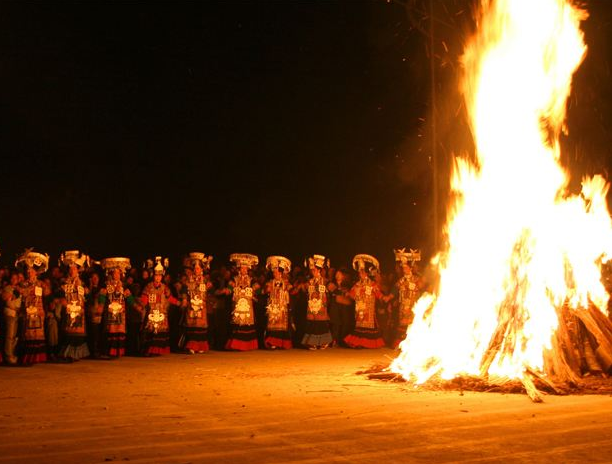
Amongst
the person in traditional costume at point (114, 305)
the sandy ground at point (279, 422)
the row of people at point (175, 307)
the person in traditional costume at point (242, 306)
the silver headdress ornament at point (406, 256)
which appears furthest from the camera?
the silver headdress ornament at point (406, 256)

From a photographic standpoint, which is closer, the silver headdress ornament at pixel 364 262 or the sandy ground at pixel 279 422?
the sandy ground at pixel 279 422

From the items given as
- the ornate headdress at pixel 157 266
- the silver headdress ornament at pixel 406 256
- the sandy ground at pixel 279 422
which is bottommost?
the sandy ground at pixel 279 422

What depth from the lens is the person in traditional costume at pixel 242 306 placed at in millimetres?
14594

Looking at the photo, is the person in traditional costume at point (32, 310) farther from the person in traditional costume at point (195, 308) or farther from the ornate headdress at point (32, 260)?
the person in traditional costume at point (195, 308)

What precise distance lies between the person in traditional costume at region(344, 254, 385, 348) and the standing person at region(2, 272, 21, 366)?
6.65m

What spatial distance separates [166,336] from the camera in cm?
1376

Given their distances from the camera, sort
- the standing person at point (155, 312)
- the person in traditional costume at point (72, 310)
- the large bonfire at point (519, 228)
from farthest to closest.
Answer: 1. the standing person at point (155, 312)
2. the person in traditional costume at point (72, 310)
3. the large bonfire at point (519, 228)

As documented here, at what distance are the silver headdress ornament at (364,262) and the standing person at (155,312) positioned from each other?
429cm

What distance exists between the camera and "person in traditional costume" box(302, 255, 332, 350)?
1524cm

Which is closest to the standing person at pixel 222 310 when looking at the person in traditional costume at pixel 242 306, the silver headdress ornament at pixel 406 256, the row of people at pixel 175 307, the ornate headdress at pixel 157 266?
the row of people at pixel 175 307

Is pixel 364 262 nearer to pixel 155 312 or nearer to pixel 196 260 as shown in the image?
pixel 196 260

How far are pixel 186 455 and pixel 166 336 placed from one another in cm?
835

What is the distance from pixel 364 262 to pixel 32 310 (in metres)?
7.01

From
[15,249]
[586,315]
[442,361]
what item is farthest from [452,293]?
[15,249]
